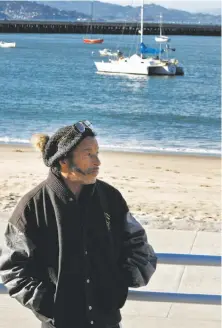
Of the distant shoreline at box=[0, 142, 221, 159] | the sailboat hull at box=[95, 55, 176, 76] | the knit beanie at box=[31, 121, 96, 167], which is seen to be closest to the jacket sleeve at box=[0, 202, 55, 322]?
the knit beanie at box=[31, 121, 96, 167]

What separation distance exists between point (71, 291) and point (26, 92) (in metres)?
47.1

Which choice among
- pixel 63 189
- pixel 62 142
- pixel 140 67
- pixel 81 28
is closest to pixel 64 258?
pixel 63 189

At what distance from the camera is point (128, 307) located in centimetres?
538

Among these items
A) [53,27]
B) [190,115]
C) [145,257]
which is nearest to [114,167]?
[145,257]

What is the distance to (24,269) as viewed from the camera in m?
3.06

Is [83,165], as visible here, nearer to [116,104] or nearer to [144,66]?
[116,104]

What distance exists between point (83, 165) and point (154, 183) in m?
12.5

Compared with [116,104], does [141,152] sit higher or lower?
higher

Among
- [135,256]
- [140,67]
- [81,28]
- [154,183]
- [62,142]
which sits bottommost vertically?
[81,28]

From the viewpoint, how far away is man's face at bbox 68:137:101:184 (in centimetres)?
314

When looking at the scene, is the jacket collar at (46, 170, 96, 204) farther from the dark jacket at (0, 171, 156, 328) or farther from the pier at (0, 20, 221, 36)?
the pier at (0, 20, 221, 36)

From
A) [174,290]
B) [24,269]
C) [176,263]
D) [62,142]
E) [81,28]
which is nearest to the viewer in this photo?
[24,269]

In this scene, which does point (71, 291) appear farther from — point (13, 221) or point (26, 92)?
point (26, 92)

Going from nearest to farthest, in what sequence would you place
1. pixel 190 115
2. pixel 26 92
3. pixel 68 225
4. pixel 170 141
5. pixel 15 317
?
pixel 68 225
pixel 15 317
pixel 170 141
pixel 190 115
pixel 26 92
